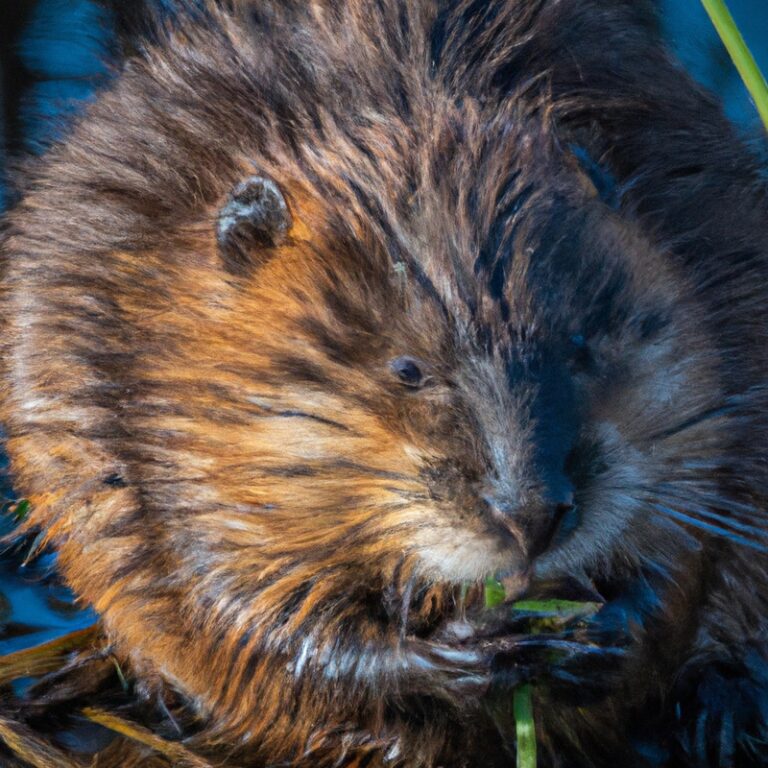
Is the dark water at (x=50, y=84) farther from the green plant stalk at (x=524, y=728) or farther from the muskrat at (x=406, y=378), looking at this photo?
the green plant stalk at (x=524, y=728)

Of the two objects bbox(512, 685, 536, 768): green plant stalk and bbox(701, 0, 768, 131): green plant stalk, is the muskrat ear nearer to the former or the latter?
bbox(701, 0, 768, 131): green plant stalk

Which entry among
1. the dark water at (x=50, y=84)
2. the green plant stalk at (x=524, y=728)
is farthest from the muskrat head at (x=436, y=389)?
the dark water at (x=50, y=84)

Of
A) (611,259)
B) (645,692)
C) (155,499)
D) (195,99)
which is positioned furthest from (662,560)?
(195,99)

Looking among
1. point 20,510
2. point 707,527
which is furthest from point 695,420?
point 20,510

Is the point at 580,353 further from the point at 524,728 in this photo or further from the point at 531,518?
the point at 524,728

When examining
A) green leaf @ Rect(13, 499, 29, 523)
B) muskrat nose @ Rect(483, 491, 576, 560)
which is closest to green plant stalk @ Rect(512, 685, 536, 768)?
muskrat nose @ Rect(483, 491, 576, 560)

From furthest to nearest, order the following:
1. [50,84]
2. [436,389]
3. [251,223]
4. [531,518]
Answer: [50,84] → [251,223] → [436,389] → [531,518]
